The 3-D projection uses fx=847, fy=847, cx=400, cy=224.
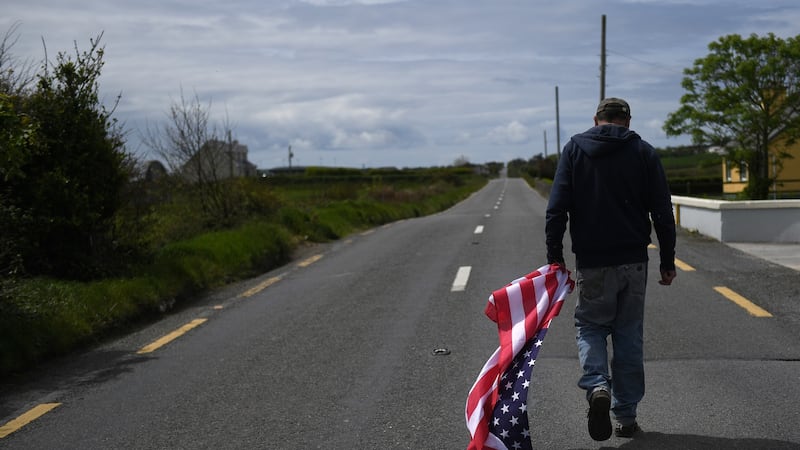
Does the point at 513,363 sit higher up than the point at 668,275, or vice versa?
the point at 668,275

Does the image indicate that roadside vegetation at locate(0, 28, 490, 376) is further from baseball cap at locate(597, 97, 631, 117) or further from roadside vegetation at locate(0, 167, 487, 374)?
baseball cap at locate(597, 97, 631, 117)

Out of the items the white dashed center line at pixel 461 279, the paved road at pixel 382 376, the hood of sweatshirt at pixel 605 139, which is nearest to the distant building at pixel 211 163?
the paved road at pixel 382 376

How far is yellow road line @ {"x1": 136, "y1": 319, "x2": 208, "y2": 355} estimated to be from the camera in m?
7.97

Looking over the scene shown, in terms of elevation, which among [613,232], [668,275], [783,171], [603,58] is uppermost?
[603,58]

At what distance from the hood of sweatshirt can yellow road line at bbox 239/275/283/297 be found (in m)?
7.39

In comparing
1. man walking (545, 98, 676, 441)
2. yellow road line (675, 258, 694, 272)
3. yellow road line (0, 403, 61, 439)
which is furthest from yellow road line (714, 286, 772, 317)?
yellow road line (0, 403, 61, 439)

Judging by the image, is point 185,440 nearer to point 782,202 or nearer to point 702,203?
point 782,202

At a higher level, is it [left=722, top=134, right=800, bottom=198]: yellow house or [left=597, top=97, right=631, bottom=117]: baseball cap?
[left=597, top=97, right=631, bottom=117]: baseball cap

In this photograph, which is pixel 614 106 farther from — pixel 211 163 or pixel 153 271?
pixel 211 163

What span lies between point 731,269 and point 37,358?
8630 mm

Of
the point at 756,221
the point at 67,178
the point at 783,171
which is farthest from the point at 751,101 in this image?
the point at 67,178

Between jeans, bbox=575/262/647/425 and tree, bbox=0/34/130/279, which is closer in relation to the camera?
jeans, bbox=575/262/647/425

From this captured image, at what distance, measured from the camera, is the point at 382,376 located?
251 inches

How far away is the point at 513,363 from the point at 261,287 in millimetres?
7948
